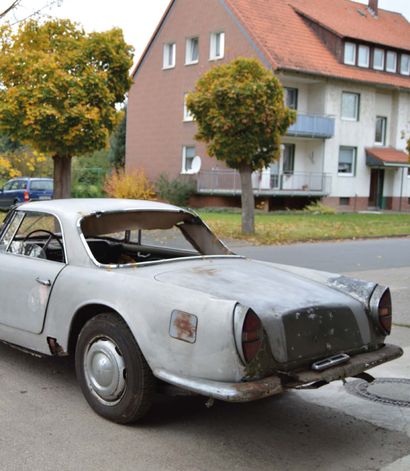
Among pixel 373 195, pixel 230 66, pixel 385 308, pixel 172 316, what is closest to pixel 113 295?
pixel 172 316

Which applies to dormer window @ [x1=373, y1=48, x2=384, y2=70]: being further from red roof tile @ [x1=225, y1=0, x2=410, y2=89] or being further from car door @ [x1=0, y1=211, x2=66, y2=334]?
car door @ [x1=0, y1=211, x2=66, y2=334]

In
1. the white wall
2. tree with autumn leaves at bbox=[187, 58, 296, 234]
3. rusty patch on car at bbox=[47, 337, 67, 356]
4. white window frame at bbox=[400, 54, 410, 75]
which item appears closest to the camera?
rusty patch on car at bbox=[47, 337, 67, 356]

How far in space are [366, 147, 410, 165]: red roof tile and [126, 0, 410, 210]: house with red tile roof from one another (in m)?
0.07

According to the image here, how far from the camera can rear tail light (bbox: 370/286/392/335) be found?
431 cm

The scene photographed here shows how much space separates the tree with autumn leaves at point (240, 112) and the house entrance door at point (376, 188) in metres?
20.4

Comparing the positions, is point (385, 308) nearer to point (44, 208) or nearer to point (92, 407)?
point (92, 407)

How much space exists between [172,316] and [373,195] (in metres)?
33.8

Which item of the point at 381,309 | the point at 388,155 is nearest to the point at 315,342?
the point at 381,309

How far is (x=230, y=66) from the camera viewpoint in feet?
53.3

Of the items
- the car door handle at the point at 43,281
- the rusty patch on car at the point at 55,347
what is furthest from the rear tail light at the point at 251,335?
the car door handle at the point at 43,281

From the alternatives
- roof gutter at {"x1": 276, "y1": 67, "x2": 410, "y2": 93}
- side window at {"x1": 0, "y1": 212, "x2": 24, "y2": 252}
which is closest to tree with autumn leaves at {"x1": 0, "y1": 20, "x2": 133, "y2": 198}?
side window at {"x1": 0, "y1": 212, "x2": 24, "y2": 252}

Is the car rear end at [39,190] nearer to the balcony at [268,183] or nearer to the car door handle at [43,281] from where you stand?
the balcony at [268,183]

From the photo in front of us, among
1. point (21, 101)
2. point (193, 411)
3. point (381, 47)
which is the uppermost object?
point (381, 47)

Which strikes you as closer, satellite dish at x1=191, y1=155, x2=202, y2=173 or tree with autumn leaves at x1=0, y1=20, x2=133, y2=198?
tree with autumn leaves at x1=0, y1=20, x2=133, y2=198
